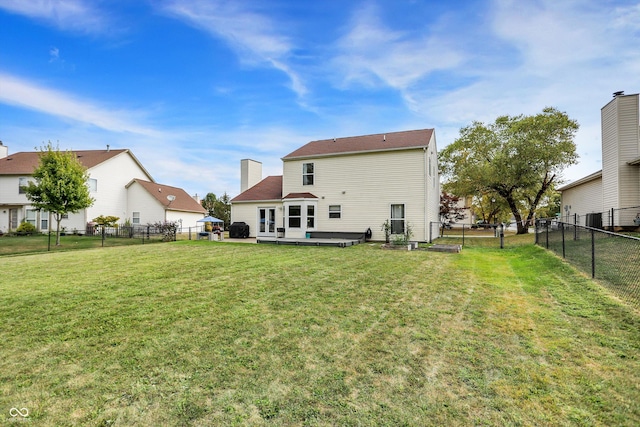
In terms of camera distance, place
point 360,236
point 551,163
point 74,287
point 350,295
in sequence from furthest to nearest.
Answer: point 551,163 < point 360,236 < point 74,287 < point 350,295

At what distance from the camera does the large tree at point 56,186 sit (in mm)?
15930

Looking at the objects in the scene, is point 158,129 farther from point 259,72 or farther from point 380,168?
point 380,168

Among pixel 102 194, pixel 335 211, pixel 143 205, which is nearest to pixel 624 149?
pixel 335 211

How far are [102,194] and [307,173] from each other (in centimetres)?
1865

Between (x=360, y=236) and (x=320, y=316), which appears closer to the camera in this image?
(x=320, y=316)

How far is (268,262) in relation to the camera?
30.7ft

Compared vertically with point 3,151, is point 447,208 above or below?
below

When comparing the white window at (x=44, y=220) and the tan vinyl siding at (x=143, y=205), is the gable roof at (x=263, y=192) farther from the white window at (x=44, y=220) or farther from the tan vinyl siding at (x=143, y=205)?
the white window at (x=44, y=220)

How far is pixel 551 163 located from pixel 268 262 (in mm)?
22418

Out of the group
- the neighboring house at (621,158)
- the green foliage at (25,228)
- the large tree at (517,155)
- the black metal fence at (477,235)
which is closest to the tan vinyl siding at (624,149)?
the neighboring house at (621,158)

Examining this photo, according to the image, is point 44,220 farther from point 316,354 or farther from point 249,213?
point 316,354

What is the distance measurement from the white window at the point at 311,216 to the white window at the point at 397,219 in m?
4.82

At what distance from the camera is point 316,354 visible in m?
3.26

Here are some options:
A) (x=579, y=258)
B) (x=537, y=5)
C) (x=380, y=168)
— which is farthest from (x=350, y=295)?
(x=380, y=168)
